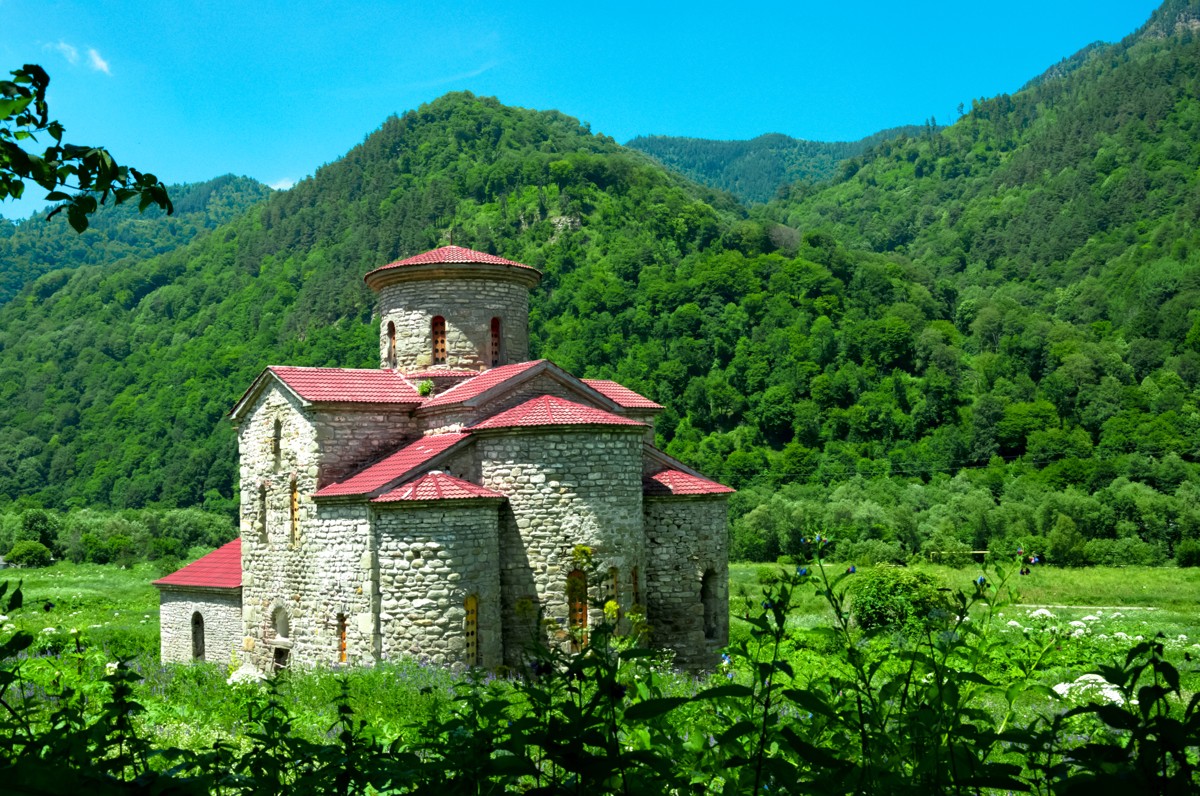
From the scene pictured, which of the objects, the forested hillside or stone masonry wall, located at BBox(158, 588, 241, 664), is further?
the forested hillside

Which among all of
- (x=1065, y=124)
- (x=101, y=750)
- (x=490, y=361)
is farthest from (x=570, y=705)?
(x=1065, y=124)

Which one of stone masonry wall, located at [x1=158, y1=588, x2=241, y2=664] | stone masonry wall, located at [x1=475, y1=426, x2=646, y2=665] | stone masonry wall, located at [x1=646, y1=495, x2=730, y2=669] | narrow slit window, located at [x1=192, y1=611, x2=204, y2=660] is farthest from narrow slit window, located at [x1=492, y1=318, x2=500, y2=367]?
narrow slit window, located at [x1=192, y1=611, x2=204, y2=660]

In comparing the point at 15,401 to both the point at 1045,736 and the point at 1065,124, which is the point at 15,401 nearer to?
the point at 1045,736

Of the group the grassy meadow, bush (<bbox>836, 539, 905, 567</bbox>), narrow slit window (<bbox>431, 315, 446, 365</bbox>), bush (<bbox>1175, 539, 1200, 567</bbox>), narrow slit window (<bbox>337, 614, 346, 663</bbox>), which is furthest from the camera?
bush (<bbox>1175, 539, 1200, 567</bbox>)

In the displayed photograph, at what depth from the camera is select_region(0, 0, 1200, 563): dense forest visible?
209ft

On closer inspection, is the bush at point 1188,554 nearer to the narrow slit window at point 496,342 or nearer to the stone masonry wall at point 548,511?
the narrow slit window at point 496,342

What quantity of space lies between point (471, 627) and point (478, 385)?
4.44m

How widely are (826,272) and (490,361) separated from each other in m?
68.0

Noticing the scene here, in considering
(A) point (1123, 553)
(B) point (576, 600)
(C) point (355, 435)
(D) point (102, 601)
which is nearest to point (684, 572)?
(B) point (576, 600)

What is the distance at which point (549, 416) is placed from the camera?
16094 millimetres

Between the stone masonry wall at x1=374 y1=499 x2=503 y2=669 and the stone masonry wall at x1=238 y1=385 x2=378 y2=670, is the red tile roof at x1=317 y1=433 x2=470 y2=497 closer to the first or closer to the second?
the stone masonry wall at x1=238 y1=385 x2=378 y2=670

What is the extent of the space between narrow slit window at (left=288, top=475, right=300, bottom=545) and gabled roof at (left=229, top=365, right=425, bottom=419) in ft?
5.88

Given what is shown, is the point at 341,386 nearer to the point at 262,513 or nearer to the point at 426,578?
the point at 262,513

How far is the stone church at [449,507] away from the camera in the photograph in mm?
15469
